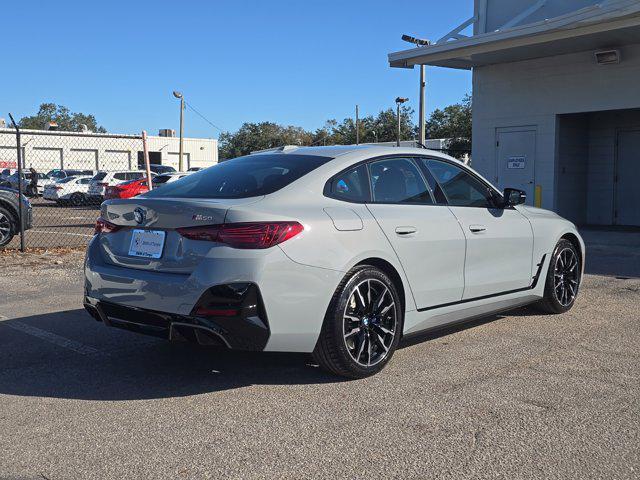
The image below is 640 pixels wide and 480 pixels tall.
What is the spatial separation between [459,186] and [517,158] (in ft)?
42.3

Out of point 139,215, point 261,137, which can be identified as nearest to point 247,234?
point 139,215

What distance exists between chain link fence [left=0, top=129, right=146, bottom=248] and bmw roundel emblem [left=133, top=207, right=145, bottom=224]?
9.03 meters

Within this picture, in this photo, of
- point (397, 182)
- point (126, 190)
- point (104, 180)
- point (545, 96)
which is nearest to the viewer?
point (397, 182)

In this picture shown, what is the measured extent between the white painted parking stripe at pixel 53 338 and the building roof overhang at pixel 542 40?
466 inches

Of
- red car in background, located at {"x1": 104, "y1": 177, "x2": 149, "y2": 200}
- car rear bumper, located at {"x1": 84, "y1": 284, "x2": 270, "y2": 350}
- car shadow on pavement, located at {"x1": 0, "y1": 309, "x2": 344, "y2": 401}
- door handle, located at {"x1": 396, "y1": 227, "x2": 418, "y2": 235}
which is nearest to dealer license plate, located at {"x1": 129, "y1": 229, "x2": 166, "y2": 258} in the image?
car rear bumper, located at {"x1": 84, "y1": 284, "x2": 270, "y2": 350}

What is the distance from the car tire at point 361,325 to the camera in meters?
4.42

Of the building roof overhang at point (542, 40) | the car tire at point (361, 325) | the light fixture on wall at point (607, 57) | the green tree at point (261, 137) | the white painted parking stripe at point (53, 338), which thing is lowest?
the white painted parking stripe at point (53, 338)

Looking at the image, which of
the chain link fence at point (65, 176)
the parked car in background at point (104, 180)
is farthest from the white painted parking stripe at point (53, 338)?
the parked car in background at point (104, 180)

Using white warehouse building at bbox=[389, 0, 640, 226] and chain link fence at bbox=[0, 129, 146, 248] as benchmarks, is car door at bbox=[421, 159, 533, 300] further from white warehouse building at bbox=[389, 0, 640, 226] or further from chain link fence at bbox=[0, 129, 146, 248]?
white warehouse building at bbox=[389, 0, 640, 226]

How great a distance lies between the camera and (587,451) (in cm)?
347

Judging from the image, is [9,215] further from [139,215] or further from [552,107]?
[552,107]

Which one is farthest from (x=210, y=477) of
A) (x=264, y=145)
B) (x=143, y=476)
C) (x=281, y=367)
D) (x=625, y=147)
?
(x=264, y=145)

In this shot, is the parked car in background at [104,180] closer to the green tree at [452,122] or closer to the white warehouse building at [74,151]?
the white warehouse building at [74,151]

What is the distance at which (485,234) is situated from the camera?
5.63 metres
